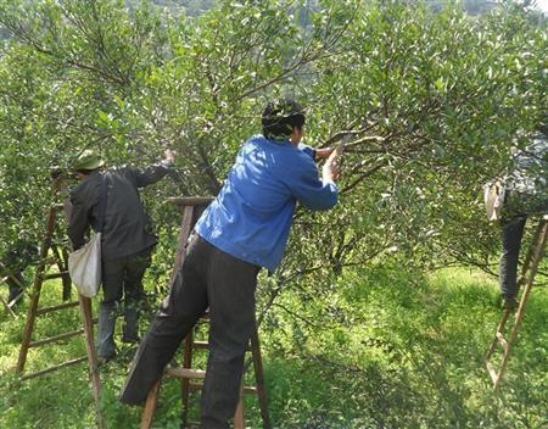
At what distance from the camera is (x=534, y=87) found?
3.25m

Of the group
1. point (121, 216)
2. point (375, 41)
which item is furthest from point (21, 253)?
point (375, 41)

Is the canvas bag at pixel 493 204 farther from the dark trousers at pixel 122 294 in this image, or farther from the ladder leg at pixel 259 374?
the dark trousers at pixel 122 294

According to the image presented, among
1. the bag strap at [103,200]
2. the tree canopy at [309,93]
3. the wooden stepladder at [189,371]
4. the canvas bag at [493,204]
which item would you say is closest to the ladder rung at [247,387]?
the wooden stepladder at [189,371]

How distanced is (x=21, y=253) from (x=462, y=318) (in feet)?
16.6

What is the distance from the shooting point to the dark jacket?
423 centimetres

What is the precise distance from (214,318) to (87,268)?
4.54ft

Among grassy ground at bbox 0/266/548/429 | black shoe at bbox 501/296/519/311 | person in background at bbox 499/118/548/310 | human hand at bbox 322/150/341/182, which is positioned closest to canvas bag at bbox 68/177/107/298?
grassy ground at bbox 0/266/548/429

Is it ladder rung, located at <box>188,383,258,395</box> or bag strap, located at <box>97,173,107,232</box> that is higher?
bag strap, located at <box>97,173,107,232</box>

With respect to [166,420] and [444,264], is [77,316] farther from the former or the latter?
[444,264]

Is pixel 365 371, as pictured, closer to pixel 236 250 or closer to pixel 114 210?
pixel 236 250

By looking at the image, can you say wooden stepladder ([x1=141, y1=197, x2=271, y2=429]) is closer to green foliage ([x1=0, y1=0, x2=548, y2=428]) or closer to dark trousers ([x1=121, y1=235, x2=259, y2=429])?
dark trousers ([x1=121, y1=235, x2=259, y2=429])

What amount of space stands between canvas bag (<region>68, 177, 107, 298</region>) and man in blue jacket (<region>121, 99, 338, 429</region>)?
94 cm

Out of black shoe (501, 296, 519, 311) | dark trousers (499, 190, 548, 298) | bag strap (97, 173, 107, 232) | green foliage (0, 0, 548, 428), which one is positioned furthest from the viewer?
black shoe (501, 296, 519, 311)

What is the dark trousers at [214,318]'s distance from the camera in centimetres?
317
